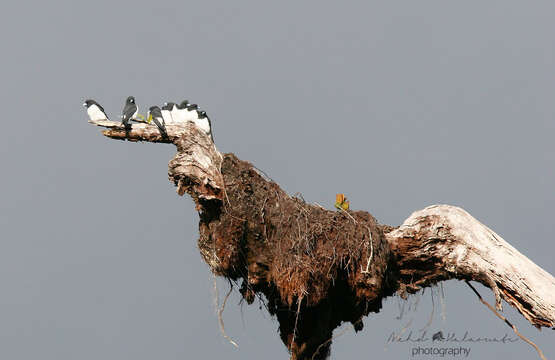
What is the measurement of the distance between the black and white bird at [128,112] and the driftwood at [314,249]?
0.61 feet

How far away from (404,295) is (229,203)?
140 inches

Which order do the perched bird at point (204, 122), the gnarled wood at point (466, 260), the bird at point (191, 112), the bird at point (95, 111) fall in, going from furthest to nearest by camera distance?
1. the bird at point (191, 112)
2. the perched bird at point (204, 122)
3. the bird at point (95, 111)
4. the gnarled wood at point (466, 260)

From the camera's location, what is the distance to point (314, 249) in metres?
11.1

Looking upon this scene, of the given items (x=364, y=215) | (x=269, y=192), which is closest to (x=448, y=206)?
(x=364, y=215)

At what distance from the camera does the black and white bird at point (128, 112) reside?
12.2 m

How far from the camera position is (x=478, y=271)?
10875mm

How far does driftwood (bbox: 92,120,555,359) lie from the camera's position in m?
10.9

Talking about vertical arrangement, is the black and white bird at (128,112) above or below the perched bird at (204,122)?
below

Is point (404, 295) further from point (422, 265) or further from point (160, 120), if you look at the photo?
point (160, 120)

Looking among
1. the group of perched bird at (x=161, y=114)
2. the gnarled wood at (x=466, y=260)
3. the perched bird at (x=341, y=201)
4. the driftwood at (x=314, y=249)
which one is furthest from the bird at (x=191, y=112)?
the gnarled wood at (x=466, y=260)

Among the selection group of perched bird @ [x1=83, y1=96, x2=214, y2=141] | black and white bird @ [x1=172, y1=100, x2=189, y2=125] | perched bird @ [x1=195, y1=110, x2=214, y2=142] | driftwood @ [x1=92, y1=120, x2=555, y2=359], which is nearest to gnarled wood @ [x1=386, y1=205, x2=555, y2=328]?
driftwood @ [x1=92, y1=120, x2=555, y2=359]

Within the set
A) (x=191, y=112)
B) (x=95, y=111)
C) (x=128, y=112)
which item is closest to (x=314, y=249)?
(x=128, y=112)

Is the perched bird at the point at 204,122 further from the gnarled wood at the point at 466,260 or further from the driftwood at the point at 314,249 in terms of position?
the gnarled wood at the point at 466,260

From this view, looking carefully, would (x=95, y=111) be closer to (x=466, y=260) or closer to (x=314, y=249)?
(x=314, y=249)
